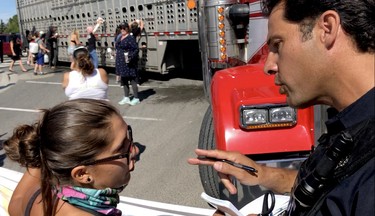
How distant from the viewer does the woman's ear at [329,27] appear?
4.00 feet

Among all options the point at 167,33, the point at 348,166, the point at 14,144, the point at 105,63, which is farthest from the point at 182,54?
the point at 348,166

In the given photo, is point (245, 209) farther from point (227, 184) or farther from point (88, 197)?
point (88, 197)

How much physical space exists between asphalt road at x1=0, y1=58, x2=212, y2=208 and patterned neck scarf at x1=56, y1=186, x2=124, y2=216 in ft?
8.56

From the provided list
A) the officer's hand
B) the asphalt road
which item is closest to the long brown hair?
the officer's hand

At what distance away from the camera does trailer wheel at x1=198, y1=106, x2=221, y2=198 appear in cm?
360

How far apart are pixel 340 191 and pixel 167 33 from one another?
30.4ft

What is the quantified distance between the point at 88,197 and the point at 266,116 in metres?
1.52

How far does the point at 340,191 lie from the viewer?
1.10 meters

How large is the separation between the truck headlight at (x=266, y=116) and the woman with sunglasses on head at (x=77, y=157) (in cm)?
120

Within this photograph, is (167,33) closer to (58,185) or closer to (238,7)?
(238,7)

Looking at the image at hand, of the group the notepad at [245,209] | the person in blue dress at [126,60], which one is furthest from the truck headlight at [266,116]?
the person in blue dress at [126,60]

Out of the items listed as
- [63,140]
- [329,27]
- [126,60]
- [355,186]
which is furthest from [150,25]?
[355,186]

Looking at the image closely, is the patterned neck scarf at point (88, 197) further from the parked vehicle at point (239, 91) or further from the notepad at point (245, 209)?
the parked vehicle at point (239, 91)

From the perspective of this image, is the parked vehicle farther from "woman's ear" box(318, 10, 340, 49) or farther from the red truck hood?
"woman's ear" box(318, 10, 340, 49)
